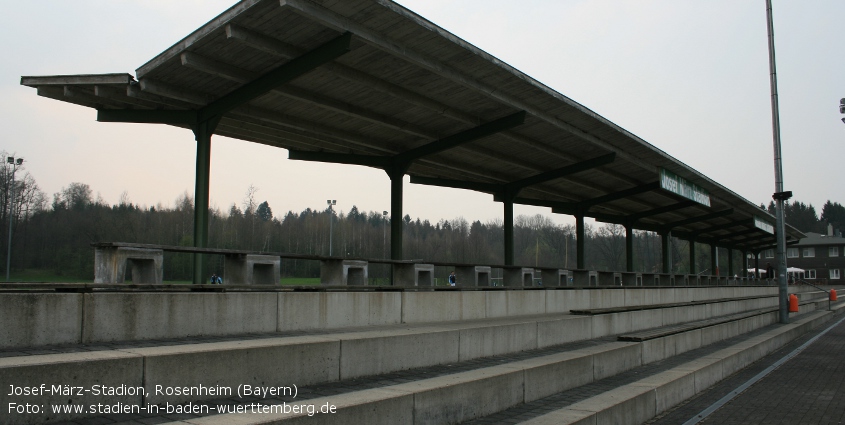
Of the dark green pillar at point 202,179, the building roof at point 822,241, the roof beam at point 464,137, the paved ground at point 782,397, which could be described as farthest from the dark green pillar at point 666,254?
the building roof at point 822,241

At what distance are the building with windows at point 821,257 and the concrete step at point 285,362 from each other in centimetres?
10835

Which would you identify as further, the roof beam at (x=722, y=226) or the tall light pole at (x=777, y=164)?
the roof beam at (x=722, y=226)

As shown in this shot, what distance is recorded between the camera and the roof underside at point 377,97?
11.5 m

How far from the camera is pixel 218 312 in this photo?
7059mm

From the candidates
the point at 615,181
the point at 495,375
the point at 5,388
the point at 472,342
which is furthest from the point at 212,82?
the point at 615,181

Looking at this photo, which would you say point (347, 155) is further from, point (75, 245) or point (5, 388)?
point (75, 245)

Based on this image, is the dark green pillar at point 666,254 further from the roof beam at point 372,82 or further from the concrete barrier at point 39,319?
the concrete barrier at point 39,319

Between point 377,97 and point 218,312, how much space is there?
29.8ft

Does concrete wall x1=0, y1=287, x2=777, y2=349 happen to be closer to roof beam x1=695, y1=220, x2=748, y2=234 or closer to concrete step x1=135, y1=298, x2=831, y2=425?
concrete step x1=135, y1=298, x2=831, y2=425

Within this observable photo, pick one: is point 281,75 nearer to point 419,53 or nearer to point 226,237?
point 419,53

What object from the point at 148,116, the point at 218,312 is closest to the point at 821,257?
the point at 148,116

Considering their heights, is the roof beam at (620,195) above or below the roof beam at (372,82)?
below

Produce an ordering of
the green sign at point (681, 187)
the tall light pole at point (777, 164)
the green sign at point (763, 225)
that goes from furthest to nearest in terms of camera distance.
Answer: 1. the green sign at point (763, 225)
2. the green sign at point (681, 187)
3. the tall light pole at point (777, 164)

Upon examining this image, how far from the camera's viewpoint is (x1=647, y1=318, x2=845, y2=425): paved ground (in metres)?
8.81
